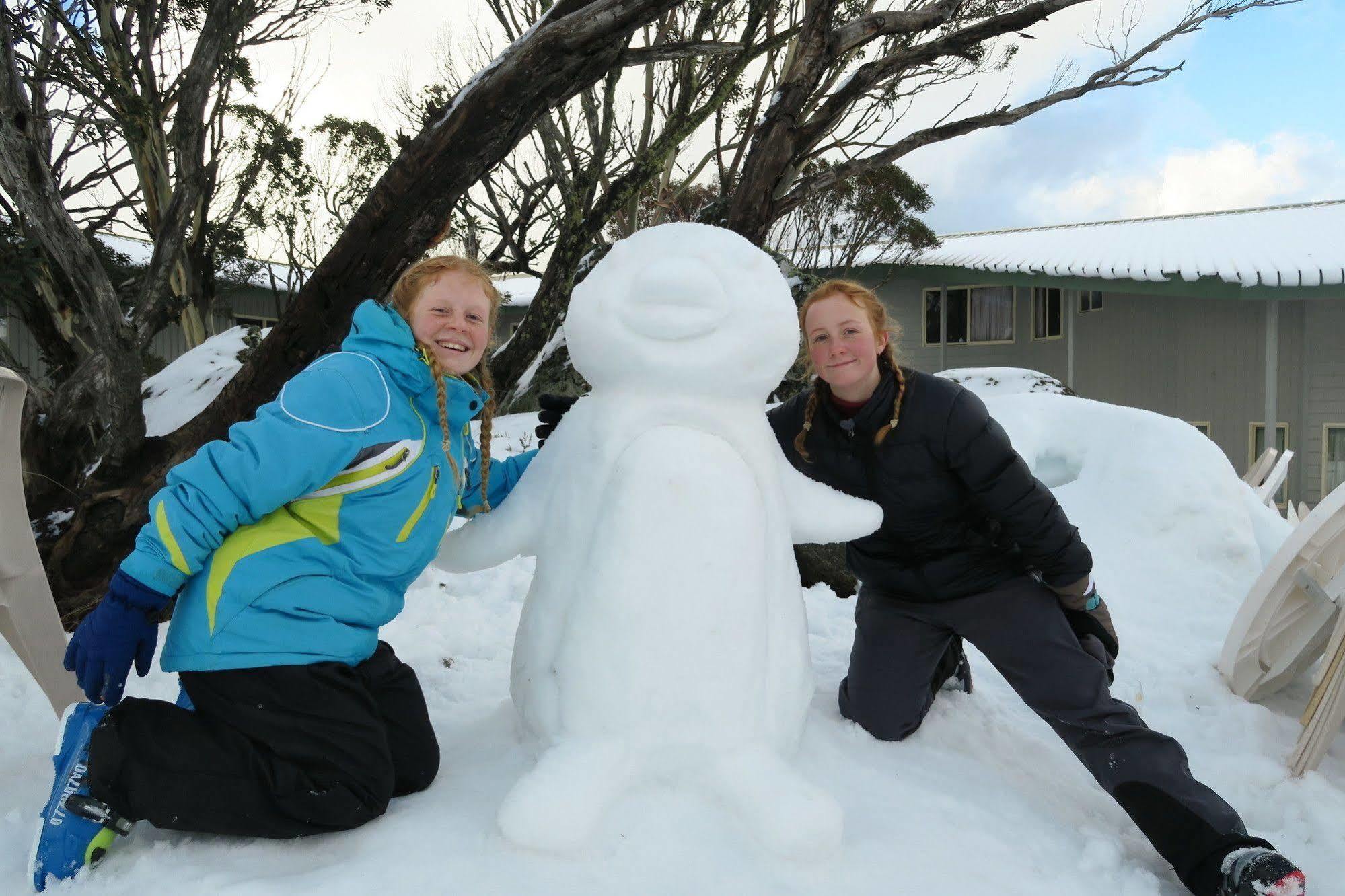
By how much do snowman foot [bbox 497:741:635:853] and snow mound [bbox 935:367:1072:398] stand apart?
21.7ft

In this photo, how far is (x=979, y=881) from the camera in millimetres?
1439

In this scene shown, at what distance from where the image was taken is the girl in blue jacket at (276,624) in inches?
58.2

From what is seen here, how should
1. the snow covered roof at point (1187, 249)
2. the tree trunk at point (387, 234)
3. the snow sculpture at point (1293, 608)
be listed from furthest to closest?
the snow covered roof at point (1187, 249)
the tree trunk at point (387, 234)
the snow sculpture at point (1293, 608)

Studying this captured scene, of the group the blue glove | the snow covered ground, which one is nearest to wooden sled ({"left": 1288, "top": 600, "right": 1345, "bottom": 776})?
the snow covered ground

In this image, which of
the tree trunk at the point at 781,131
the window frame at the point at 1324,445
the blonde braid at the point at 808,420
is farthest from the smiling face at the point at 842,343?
the window frame at the point at 1324,445

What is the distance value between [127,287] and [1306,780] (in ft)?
31.6

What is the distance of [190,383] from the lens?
416 centimetres

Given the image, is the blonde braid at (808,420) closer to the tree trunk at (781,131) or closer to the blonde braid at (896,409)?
the blonde braid at (896,409)

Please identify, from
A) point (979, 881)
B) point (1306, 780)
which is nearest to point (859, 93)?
point (1306, 780)

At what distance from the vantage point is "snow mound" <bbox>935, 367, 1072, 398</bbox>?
301 inches

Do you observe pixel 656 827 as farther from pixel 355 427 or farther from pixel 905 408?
pixel 905 408

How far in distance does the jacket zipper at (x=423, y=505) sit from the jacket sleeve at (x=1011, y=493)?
4.12ft

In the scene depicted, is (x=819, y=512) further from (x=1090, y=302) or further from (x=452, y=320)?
(x=1090, y=302)

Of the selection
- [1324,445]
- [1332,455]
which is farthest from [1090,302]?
[1332,455]
